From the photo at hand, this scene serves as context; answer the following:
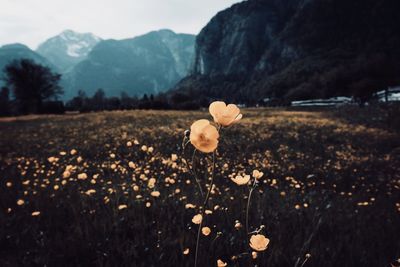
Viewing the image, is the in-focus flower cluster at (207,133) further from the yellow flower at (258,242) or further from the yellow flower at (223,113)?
the yellow flower at (258,242)

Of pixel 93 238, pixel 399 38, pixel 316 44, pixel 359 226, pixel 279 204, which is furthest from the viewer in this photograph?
pixel 316 44

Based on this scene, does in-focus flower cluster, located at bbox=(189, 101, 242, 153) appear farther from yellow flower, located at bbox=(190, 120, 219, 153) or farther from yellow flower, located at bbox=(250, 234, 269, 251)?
yellow flower, located at bbox=(250, 234, 269, 251)

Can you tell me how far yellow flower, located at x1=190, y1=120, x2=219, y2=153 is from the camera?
47.5 inches

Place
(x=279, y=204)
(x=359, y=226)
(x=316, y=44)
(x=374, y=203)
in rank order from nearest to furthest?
(x=359, y=226) → (x=279, y=204) → (x=374, y=203) → (x=316, y=44)

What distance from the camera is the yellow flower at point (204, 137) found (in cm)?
121

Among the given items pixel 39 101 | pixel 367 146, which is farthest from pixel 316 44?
pixel 367 146

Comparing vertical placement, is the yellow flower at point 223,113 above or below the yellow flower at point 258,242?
above

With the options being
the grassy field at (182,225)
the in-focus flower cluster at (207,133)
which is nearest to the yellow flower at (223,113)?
the in-focus flower cluster at (207,133)

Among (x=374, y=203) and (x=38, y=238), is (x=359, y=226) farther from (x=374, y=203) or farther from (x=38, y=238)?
(x=38, y=238)

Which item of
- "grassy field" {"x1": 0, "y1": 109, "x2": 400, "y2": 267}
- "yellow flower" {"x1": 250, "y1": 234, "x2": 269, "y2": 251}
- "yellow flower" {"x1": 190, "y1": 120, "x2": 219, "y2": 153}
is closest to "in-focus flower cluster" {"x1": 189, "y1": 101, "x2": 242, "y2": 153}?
"yellow flower" {"x1": 190, "y1": 120, "x2": 219, "y2": 153}

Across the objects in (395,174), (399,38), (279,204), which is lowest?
(395,174)

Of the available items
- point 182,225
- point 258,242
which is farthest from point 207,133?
point 182,225

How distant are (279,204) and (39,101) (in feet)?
204

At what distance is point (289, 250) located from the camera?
270 centimetres
